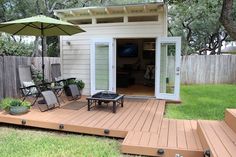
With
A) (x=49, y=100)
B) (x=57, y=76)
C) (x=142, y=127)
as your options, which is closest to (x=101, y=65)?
(x=57, y=76)

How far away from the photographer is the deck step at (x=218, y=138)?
139 inches

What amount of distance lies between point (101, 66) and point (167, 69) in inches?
89.4

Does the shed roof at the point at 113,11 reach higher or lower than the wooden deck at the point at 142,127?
higher

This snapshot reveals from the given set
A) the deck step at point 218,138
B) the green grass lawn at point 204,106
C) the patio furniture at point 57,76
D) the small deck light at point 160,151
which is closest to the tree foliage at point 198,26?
the green grass lawn at point 204,106

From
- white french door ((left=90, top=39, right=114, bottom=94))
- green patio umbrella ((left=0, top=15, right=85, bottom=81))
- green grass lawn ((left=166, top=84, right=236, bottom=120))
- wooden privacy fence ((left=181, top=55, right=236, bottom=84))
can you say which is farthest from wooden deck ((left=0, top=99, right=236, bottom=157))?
wooden privacy fence ((left=181, top=55, right=236, bottom=84))

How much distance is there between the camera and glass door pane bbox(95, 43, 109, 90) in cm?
886

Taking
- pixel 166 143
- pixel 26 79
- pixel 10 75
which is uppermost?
pixel 10 75

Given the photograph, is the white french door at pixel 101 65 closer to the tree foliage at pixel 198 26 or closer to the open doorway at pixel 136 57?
the open doorway at pixel 136 57

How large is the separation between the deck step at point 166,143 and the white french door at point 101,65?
402 cm

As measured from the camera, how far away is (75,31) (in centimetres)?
757

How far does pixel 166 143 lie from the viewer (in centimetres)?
434

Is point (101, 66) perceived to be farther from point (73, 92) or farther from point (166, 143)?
point (166, 143)

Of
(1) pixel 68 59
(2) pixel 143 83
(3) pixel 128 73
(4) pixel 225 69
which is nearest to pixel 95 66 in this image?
(1) pixel 68 59

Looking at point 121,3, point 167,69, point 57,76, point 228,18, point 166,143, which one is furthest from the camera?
point 121,3
